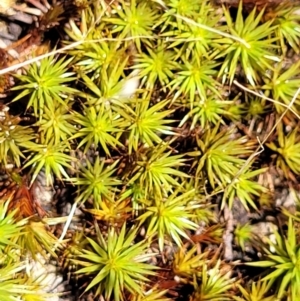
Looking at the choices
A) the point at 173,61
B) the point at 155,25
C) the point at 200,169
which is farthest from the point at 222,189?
the point at 155,25

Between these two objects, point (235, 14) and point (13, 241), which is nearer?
point (13, 241)

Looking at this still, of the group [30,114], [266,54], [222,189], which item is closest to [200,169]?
[222,189]

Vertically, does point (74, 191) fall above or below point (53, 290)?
above

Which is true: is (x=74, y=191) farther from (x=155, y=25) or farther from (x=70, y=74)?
(x=155, y=25)

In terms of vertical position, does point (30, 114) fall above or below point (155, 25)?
below

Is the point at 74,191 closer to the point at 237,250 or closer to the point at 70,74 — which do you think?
the point at 70,74

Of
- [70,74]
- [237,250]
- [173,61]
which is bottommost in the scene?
[237,250]
